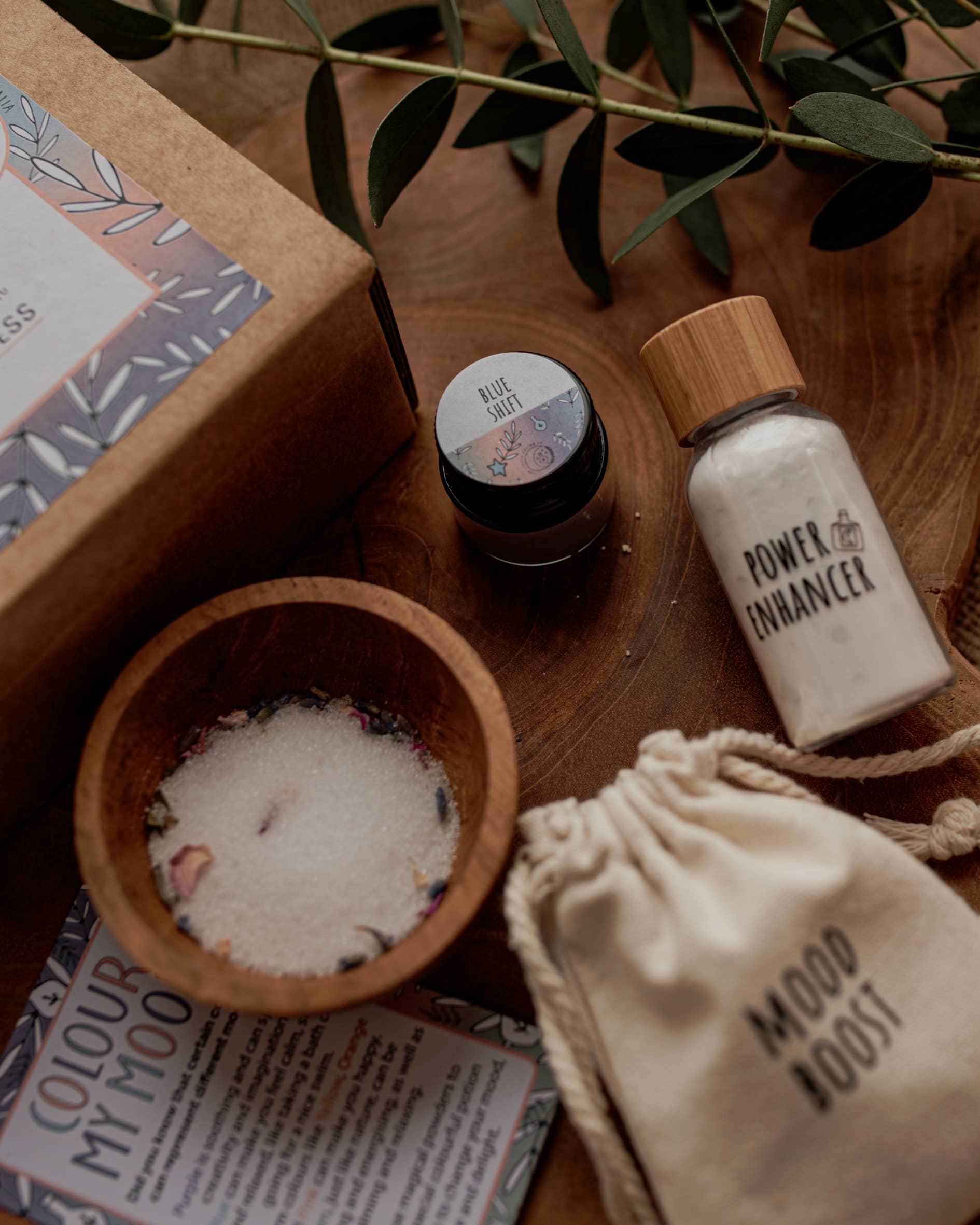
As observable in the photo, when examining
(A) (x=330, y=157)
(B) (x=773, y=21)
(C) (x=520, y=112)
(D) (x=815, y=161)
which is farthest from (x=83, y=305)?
(D) (x=815, y=161)

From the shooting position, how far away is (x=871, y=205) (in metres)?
0.64

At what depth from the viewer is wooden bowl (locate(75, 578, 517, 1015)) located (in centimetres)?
48

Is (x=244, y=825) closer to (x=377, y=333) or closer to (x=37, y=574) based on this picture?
(x=37, y=574)

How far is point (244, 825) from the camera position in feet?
1.86

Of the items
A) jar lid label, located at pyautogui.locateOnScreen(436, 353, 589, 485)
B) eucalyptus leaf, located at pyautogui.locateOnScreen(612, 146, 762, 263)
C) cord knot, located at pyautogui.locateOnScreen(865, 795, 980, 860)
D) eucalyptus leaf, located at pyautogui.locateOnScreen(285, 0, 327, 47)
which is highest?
eucalyptus leaf, located at pyautogui.locateOnScreen(285, 0, 327, 47)

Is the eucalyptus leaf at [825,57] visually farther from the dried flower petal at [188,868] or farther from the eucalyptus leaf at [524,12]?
the dried flower petal at [188,868]

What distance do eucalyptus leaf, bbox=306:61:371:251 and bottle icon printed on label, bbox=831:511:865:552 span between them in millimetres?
405

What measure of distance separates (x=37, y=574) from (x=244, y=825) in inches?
7.8

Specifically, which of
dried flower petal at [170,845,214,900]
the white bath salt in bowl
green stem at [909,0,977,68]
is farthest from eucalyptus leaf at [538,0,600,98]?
dried flower petal at [170,845,214,900]

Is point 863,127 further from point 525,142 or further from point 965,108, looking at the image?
point 525,142

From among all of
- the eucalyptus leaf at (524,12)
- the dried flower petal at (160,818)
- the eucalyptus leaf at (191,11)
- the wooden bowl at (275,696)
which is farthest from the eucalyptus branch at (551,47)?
the dried flower petal at (160,818)

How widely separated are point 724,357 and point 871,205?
0.20 m

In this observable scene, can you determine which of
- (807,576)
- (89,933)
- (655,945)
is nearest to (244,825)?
(89,933)

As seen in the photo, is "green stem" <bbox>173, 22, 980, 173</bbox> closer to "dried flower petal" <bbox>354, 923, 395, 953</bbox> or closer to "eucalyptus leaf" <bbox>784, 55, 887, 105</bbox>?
"eucalyptus leaf" <bbox>784, 55, 887, 105</bbox>
